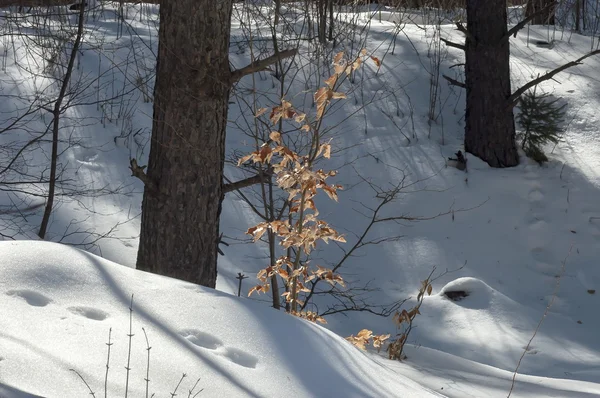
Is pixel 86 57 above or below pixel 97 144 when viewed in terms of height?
above

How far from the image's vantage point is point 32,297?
2.38m

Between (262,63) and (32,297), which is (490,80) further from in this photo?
(32,297)

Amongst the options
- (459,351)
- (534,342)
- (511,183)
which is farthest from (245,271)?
(511,183)

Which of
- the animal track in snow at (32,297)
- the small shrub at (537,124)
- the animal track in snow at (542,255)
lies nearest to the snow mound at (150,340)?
the animal track in snow at (32,297)

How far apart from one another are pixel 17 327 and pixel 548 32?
9.76 m

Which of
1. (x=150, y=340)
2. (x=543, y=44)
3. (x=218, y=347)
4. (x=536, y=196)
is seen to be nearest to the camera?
(x=150, y=340)

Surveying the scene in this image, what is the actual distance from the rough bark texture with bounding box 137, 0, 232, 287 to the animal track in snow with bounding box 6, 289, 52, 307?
6.73ft

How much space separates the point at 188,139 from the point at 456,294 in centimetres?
313

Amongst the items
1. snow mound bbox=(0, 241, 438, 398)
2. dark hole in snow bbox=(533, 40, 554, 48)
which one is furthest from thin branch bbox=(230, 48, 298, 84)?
dark hole in snow bbox=(533, 40, 554, 48)

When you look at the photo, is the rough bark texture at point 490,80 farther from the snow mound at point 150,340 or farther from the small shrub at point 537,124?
the snow mound at point 150,340

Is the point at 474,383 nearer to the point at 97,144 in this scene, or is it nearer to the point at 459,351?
the point at 459,351

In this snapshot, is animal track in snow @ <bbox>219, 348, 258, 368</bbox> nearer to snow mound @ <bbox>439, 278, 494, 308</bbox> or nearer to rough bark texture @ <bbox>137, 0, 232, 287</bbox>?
rough bark texture @ <bbox>137, 0, 232, 287</bbox>

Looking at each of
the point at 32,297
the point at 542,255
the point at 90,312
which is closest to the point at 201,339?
the point at 90,312

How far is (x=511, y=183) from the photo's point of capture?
7.77 metres
